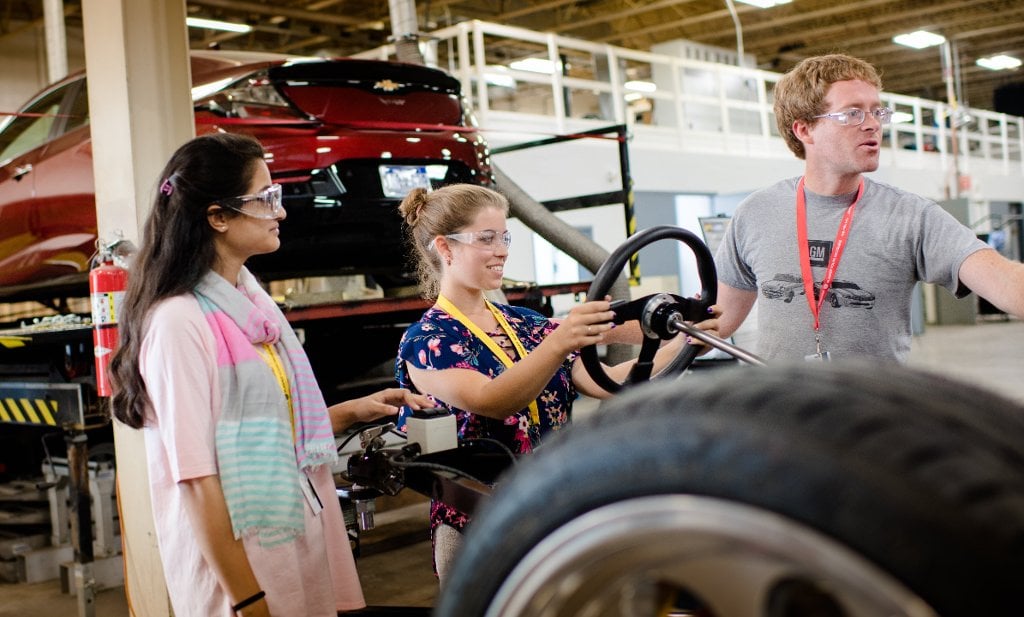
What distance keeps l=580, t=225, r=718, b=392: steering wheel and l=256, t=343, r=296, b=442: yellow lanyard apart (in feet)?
1.95

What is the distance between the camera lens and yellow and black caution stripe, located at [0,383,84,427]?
3121 millimetres

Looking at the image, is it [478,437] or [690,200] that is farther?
[690,200]

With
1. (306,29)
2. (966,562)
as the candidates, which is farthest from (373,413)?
(306,29)

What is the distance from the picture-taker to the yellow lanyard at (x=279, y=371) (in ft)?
6.00

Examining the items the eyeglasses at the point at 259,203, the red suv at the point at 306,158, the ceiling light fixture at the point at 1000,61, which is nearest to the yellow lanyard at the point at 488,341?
the eyeglasses at the point at 259,203

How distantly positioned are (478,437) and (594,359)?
1.04ft

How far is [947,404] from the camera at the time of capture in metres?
0.67

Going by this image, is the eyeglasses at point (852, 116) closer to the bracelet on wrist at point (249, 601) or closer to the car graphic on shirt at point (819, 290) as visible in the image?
the car graphic on shirt at point (819, 290)

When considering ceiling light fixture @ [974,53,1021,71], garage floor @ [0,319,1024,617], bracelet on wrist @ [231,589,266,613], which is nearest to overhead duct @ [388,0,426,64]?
garage floor @ [0,319,1024,617]

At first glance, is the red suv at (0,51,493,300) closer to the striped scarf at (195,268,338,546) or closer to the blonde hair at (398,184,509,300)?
the blonde hair at (398,184,509,300)

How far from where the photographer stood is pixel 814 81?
2195 mm

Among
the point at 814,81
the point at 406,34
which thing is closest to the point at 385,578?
the point at 814,81

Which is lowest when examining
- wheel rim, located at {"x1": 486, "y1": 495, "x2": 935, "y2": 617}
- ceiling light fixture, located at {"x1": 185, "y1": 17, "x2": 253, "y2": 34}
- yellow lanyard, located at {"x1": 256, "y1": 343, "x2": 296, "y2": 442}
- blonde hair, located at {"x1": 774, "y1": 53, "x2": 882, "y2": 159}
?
wheel rim, located at {"x1": 486, "y1": 495, "x2": 935, "y2": 617}

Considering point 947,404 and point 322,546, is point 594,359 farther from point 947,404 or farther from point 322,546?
point 947,404
